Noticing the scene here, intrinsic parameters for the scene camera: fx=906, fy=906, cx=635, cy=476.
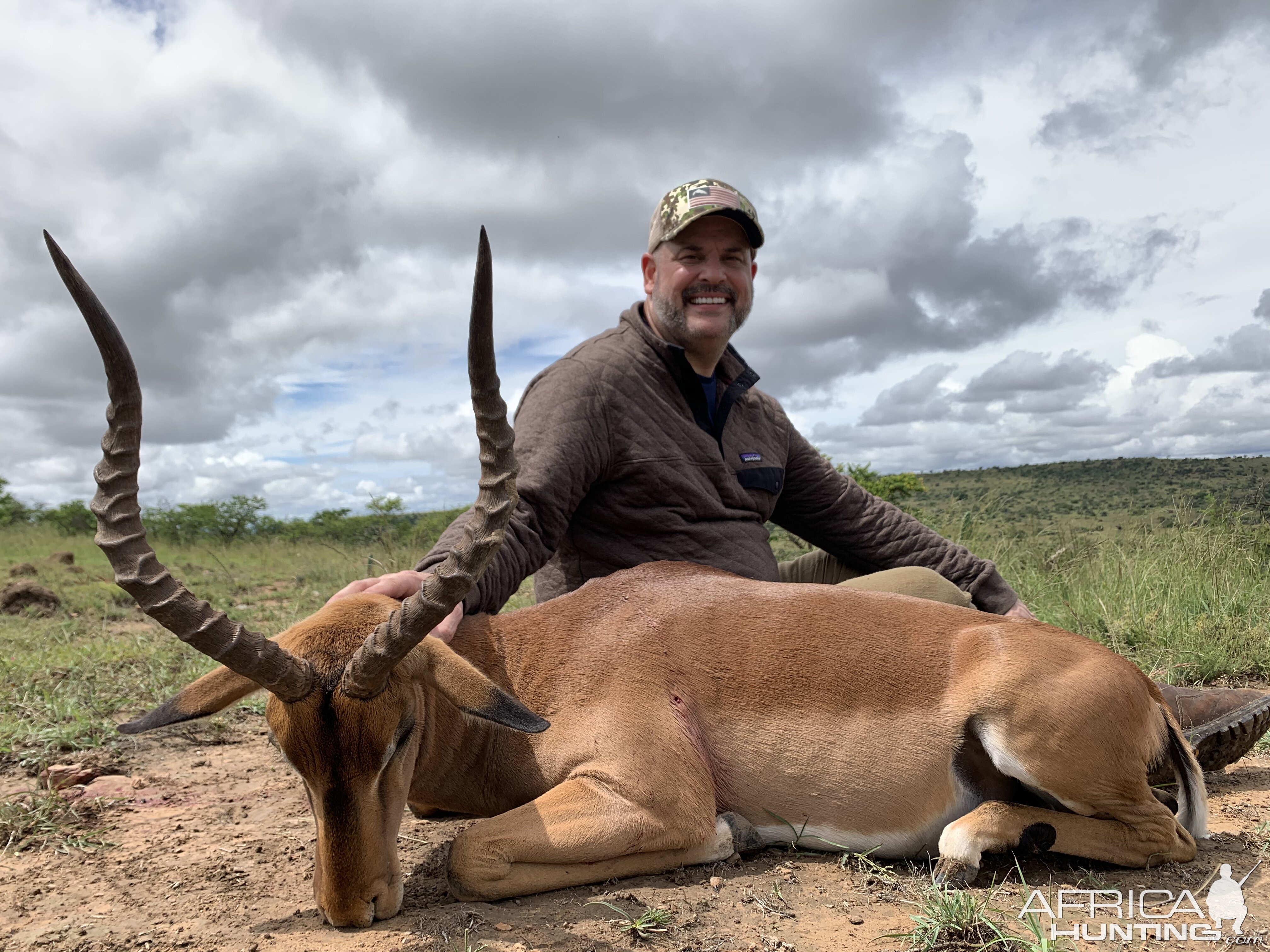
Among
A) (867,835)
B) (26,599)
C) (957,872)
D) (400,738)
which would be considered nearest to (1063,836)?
(957,872)

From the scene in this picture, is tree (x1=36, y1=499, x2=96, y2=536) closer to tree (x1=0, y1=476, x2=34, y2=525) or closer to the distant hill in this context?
tree (x1=0, y1=476, x2=34, y2=525)

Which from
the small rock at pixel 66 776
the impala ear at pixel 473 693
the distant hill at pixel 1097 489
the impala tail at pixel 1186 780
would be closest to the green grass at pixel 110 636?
the small rock at pixel 66 776

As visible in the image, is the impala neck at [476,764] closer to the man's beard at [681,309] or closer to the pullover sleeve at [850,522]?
the man's beard at [681,309]

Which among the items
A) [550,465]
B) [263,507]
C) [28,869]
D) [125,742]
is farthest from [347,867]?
[263,507]

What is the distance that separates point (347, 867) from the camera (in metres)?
2.81

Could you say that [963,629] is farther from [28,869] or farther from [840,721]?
[28,869]

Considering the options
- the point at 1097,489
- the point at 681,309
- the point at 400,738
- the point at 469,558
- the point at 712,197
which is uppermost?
the point at 712,197

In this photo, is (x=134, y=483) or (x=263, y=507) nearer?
(x=134, y=483)

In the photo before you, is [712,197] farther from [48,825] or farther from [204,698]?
[48,825]

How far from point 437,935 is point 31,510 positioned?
32.6 metres

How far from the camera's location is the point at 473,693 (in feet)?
9.79

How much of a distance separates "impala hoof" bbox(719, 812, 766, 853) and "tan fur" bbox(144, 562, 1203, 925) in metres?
0.01

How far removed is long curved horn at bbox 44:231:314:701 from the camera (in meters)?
2.64

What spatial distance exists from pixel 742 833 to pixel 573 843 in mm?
748
